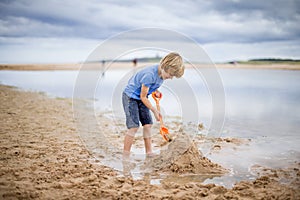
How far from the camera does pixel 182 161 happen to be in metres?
4.10

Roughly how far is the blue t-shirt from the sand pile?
3.04ft

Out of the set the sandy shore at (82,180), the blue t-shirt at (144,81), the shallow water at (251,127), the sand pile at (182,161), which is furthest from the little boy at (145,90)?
the shallow water at (251,127)

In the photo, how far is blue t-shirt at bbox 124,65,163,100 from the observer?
3.96m

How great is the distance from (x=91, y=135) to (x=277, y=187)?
12.1ft

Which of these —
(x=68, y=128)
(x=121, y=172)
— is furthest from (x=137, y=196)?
(x=68, y=128)

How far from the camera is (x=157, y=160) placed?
4.34 meters

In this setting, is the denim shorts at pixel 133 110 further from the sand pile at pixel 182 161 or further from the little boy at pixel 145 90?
the sand pile at pixel 182 161

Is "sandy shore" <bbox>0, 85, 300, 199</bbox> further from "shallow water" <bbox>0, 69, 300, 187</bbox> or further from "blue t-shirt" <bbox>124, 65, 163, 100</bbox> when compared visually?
"blue t-shirt" <bbox>124, 65, 163, 100</bbox>

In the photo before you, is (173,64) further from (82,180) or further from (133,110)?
(82,180)

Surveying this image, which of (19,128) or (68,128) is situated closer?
(19,128)

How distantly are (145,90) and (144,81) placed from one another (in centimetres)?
12

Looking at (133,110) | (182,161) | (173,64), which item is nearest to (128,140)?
(133,110)

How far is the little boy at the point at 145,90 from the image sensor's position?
397 cm

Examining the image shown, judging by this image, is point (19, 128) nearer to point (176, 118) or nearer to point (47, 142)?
point (47, 142)
